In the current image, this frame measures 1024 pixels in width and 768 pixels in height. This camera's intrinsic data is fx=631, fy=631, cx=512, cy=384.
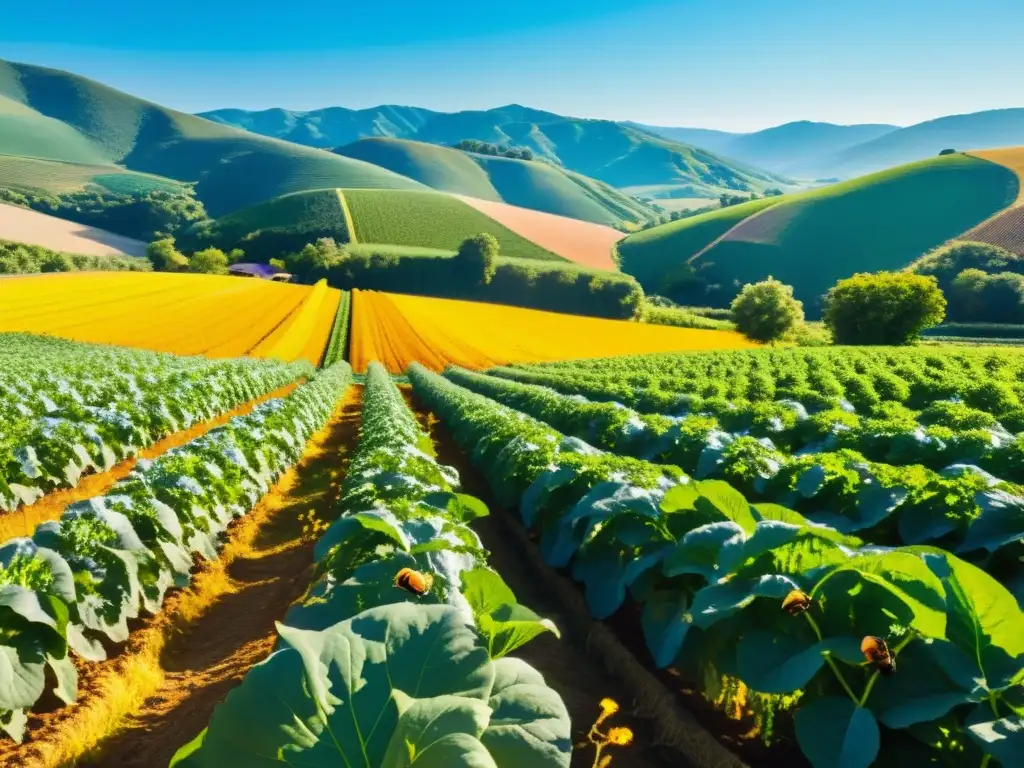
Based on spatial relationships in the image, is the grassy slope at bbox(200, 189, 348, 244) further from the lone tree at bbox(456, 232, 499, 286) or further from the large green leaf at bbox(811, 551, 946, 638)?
the large green leaf at bbox(811, 551, 946, 638)

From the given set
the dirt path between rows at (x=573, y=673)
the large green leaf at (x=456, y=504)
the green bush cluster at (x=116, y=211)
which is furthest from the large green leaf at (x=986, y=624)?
the green bush cluster at (x=116, y=211)

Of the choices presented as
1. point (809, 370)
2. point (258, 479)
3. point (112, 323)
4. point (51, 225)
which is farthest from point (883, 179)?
point (51, 225)

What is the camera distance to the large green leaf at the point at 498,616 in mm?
2937

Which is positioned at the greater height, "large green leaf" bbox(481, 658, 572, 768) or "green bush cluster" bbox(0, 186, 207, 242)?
"green bush cluster" bbox(0, 186, 207, 242)

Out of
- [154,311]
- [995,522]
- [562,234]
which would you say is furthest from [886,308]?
[562,234]

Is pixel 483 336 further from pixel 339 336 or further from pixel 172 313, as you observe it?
pixel 172 313

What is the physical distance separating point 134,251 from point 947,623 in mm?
136773

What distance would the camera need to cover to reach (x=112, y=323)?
4666cm

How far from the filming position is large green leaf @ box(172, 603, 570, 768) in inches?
71.3

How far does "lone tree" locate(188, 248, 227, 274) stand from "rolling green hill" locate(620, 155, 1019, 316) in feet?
208

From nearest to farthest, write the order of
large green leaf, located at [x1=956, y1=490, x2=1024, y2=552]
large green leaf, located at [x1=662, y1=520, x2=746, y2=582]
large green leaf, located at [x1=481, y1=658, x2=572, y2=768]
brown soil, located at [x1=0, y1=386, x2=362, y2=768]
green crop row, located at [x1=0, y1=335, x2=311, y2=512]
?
large green leaf, located at [x1=481, y1=658, x2=572, y2=768] → large green leaf, located at [x1=662, y1=520, x2=746, y2=582] → brown soil, located at [x1=0, y1=386, x2=362, y2=768] → large green leaf, located at [x1=956, y1=490, x2=1024, y2=552] → green crop row, located at [x1=0, y1=335, x2=311, y2=512]

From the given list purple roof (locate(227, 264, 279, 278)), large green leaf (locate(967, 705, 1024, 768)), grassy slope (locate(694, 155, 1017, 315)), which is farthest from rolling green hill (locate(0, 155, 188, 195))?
large green leaf (locate(967, 705, 1024, 768))

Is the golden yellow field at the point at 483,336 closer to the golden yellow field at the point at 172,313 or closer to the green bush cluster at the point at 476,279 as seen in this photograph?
the golden yellow field at the point at 172,313

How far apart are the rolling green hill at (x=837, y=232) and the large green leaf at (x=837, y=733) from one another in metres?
91.7
